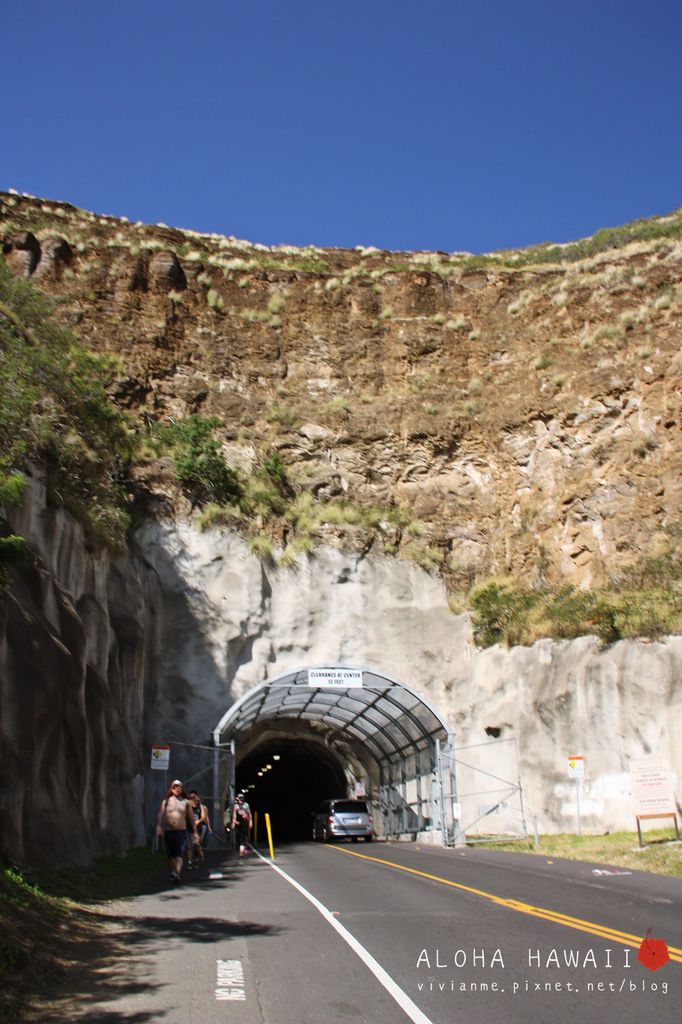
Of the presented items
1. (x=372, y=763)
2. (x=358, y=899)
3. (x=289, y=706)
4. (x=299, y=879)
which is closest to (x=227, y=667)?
(x=289, y=706)

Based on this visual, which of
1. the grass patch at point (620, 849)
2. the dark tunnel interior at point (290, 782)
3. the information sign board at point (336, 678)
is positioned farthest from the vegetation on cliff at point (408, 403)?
the dark tunnel interior at point (290, 782)

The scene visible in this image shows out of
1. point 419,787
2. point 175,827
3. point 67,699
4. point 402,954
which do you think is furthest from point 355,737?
point 402,954

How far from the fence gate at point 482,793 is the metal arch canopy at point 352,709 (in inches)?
46.1

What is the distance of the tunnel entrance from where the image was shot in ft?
91.1

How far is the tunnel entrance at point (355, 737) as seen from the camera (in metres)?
27.8

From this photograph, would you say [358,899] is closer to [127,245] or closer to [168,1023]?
[168,1023]

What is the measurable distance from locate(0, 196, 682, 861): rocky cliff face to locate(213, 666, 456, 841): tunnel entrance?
1406 mm

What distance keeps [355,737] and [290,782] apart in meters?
25.2

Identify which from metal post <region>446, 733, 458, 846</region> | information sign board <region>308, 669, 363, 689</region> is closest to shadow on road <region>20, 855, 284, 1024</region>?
metal post <region>446, 733, 458, 846</region>

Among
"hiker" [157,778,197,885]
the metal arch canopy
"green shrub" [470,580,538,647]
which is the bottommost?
"hiker" [157,778,197,885]

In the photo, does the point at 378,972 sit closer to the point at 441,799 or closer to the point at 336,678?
the point at 441,799

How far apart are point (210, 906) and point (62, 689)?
190 inches

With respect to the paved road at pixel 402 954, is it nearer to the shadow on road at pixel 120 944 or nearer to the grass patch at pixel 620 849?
the shadow on road at pixel 120 944

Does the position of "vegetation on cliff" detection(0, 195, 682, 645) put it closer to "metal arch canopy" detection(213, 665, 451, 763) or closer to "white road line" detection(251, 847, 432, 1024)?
"metal arch canopy" detection(213, 665, 451, 763)
